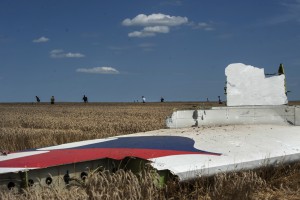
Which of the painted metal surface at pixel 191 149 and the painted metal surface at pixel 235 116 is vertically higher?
the painted metal surface at pixel 235 116

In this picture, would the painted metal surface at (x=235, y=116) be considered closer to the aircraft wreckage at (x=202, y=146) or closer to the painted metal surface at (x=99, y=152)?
the aircraft wreckage at (x=202, y=146)

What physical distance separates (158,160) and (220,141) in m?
1.91

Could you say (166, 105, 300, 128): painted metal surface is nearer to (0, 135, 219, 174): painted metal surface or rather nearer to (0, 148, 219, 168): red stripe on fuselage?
(0, 135, 219, 174): painted metal surface

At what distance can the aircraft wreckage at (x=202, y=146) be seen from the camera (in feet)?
18.8

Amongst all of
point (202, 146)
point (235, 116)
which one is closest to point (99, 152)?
point (202, 146)

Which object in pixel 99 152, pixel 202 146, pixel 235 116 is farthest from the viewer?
pixel 235 116

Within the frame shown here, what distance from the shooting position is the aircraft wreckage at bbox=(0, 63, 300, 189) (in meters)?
5.73

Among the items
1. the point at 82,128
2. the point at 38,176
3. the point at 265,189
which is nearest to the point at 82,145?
the point at 38,176

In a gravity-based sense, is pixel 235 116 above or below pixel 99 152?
above

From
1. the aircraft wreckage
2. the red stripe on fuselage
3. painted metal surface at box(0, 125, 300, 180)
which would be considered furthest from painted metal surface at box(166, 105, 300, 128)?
the red stripe on fuselage

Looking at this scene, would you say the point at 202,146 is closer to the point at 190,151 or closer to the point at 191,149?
the point at 191,149

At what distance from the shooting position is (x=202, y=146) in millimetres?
7102

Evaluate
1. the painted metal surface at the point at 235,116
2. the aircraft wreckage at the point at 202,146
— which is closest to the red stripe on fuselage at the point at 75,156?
the aircraft wreckage at the point at 202,146

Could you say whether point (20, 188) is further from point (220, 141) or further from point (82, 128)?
point (82, 128)
